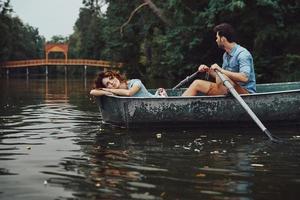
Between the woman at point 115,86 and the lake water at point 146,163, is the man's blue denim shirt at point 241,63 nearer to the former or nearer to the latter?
the lake water at point 146,163

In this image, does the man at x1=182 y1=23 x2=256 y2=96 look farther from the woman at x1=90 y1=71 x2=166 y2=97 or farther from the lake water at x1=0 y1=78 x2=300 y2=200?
the woman at x1=90 y1=71 x2=166 y2=97

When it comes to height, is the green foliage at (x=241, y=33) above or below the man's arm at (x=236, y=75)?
above

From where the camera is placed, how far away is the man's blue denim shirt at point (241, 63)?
8.27m

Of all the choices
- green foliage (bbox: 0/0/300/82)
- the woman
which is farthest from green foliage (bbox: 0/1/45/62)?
the woman

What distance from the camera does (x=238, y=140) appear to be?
742 cm

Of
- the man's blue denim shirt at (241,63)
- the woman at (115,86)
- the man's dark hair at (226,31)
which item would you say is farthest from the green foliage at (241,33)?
the woman at (115,86)

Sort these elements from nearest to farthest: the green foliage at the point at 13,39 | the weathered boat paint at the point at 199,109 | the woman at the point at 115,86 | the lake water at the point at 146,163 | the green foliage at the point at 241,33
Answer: the lake water at the point at 146,163
the weathered boat paint at the point at 199,109
the woman at the point at 115,86
the green foliage at the point at 241,33
the green foliage at the point at 13,39

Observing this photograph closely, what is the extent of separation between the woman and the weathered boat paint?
5.5 inches

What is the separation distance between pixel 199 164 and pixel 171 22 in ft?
64.9

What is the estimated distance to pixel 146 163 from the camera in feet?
18.7

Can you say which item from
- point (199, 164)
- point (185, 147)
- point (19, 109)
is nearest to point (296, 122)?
point (185, 147)

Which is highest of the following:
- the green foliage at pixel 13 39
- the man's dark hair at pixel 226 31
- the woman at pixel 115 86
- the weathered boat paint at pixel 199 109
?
the green foliage at pixel 13 39

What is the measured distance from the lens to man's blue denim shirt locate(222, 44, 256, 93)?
27.1 feet

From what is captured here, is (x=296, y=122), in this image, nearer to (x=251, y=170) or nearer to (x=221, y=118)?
(x=221, y=118)
